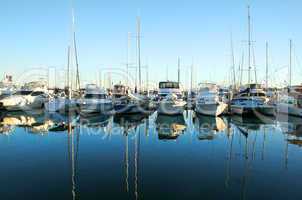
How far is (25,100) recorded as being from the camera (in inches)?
1455

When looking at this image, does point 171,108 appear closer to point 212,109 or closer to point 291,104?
point 212,109

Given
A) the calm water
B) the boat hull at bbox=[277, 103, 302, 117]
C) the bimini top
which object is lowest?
the calm water

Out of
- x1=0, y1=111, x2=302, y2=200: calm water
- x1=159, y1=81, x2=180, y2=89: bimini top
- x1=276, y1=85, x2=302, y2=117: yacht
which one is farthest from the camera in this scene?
x1=159, y1=81, x2=180, y2=89: bimini top

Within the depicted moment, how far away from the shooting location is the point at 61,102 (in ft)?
113

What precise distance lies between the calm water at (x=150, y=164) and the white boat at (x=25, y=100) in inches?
591

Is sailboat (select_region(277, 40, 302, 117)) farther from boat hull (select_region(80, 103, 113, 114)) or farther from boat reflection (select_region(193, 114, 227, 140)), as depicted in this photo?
boat hull (select_region(80, 103, 113, 114))

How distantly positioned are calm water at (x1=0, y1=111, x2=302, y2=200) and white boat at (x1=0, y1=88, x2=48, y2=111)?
15016mm

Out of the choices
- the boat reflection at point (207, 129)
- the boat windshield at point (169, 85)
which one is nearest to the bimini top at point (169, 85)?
the boat windshield at point (169, 85)

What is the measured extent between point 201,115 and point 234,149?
1606 cm

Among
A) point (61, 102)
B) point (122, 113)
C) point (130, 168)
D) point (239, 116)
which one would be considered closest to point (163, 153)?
point (130, 168)

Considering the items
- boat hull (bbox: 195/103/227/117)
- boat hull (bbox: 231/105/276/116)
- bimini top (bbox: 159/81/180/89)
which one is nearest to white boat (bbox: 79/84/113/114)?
bimini top (bbox: 159/81/180/89)

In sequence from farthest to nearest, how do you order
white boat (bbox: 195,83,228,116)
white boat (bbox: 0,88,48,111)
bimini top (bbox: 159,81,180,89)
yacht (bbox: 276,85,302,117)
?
bimini top (bbox: 159,81,180,89), white boat (bbox: 0,88,48,111), yacht (bbox: 276,85,302,117), white boat (bbox: 195,83,228,116)

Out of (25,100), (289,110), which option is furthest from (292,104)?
(25,100)

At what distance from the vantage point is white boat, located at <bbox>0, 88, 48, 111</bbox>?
112 ft
